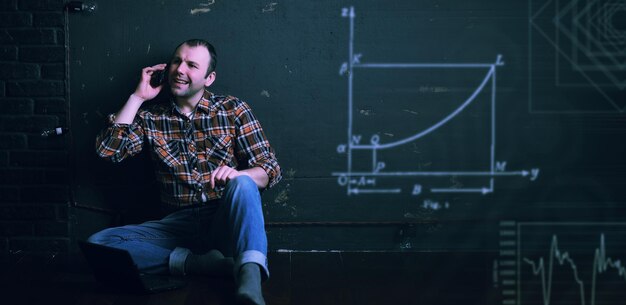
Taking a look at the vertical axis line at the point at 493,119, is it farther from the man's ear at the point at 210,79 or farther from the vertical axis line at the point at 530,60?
the man's ear at the point at 210,79

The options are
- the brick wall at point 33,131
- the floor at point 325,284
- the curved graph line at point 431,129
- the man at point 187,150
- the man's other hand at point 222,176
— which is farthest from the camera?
the curved graph line at point 431,129

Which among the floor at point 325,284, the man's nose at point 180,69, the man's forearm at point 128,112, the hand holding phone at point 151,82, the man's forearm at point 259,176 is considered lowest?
the floor at point 325,284

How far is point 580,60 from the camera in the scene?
3.32 meters

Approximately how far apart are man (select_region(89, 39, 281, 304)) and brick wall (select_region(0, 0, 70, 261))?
0.49 m

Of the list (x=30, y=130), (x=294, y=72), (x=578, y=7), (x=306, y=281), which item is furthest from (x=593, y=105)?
(x=30, y=130)

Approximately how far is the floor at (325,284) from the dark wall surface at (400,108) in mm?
227

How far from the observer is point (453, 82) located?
10.8 feet

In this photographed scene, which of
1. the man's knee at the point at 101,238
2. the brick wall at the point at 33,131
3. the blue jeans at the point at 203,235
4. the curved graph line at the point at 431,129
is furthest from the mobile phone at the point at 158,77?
the curved graph line at the point at 431,129

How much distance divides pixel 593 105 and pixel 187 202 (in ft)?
6.72

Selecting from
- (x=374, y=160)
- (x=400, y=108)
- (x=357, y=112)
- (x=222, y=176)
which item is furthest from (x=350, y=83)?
(x=222, y=176)

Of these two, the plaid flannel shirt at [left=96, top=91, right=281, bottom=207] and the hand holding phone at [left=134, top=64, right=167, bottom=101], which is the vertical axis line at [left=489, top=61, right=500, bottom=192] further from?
the hand holding phone at [left=134, top=64, right=167, bottom=101]

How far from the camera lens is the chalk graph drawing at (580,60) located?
10.8 ft

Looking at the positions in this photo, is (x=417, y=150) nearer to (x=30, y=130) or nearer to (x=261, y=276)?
(x=261, y=276)

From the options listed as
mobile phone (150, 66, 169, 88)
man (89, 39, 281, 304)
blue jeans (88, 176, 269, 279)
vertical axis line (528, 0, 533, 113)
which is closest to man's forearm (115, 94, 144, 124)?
man (89, 39, 281, 304)
